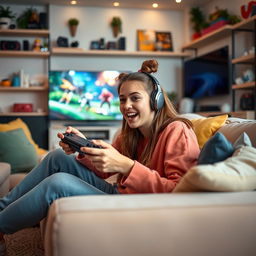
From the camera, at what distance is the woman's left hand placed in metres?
1.13

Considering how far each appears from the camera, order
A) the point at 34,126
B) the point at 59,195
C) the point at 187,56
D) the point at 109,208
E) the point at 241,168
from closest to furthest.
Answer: the point at 109,208 → the point at 241,168 → the point at 59,195 → the point at 34,126 → the point at 187,56

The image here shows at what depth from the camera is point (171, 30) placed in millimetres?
Answer: 6137

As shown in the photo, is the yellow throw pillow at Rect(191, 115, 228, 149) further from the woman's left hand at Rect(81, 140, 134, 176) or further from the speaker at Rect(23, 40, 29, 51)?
the speaker at Rect(23, 40, 29, 51)

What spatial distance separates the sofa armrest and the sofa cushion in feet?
0.10

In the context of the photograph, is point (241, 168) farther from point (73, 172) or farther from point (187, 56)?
point (187, 56)

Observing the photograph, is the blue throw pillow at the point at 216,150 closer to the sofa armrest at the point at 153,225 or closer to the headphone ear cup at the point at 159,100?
the sofa armrest at the point at 153,225

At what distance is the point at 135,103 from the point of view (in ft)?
4.91

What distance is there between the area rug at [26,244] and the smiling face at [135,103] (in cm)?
87

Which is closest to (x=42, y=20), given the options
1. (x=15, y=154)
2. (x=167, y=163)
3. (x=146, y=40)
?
(x=146, y=40)

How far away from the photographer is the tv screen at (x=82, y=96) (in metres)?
5.64

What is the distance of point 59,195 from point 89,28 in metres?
5.05

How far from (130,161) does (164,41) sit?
16.9 feet

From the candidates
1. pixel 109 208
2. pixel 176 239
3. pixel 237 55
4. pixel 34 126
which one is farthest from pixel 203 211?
pixel 34 126

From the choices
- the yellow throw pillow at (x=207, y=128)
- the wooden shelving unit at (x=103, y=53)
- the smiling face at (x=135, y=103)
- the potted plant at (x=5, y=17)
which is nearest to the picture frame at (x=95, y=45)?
the wooden shelving unit at (x=103, y=53)
